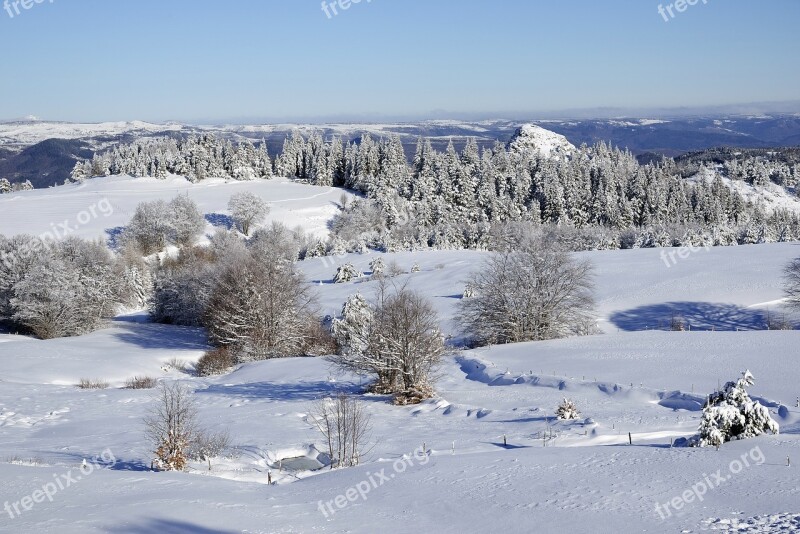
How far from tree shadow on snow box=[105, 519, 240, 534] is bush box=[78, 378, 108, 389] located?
2002cm

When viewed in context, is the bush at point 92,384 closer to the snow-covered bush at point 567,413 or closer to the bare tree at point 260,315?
the bare tree at point 260,315

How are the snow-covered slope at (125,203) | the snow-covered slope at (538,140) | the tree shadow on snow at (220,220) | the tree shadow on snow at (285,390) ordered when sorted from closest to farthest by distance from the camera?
the tree shadow on snow at (285,390), the snow-covered slope at (125,203), the tree shadow on snow at (220,220), the snow-covered slope at (538,140)

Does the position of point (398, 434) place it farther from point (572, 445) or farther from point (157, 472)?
point (157, 472)

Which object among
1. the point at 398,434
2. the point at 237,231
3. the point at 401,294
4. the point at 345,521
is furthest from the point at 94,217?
the point at 345,521

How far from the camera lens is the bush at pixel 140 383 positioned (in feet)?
84.2

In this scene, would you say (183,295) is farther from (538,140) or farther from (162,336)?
(538,140)

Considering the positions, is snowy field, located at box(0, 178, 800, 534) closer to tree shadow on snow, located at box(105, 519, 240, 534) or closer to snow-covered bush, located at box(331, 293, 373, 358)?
tree shadow on snow, located at box(105, 519, 240, 534)

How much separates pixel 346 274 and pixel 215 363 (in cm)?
2161

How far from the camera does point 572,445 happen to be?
12.9 metres

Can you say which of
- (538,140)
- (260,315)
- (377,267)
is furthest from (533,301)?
(538,140)

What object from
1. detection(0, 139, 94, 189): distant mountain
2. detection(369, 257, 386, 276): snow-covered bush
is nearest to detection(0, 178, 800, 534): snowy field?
detection(369, 257, 386, 276): snow-covered bush

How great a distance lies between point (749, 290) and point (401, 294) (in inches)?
1008

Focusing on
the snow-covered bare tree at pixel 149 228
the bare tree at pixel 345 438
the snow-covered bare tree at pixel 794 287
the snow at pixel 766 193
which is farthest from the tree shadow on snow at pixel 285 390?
the snow at pixel 766 193

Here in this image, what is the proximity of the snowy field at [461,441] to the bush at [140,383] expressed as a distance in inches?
32.2
